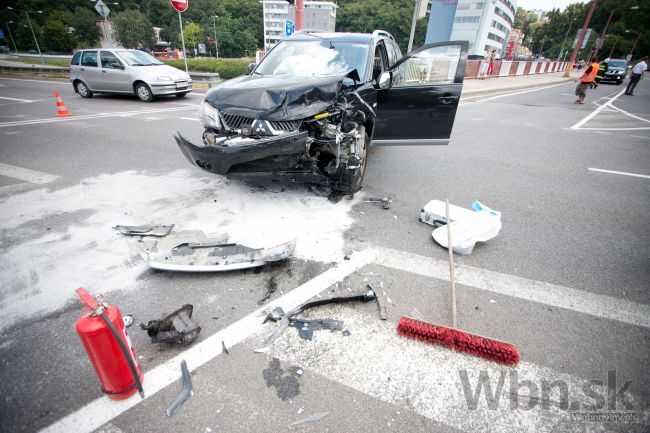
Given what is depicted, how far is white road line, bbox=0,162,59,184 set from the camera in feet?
14.0

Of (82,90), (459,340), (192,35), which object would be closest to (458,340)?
(459,340)

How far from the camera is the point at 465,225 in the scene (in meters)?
3.14

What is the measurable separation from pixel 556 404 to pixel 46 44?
8862cm

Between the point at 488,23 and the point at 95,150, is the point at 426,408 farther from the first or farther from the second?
the point at 488,23

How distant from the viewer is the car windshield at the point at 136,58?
10.4 meters

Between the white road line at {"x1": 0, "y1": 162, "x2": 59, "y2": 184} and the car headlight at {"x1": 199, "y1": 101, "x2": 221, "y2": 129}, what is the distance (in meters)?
2.70

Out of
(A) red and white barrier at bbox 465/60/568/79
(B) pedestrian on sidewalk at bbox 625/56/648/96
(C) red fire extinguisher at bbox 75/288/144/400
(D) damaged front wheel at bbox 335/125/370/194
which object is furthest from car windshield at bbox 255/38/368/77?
(A) red and white barrier at bbox 465/60/568/79

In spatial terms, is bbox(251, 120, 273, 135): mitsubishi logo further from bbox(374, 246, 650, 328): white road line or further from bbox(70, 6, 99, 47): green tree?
bbox(70, 6, 99, 47): green tree

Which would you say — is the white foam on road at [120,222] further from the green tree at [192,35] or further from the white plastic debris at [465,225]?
the green tree at [192,35]

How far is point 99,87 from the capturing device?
10820mm

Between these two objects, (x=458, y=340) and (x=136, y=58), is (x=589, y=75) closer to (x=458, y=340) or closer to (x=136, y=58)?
(x=458, y=340)

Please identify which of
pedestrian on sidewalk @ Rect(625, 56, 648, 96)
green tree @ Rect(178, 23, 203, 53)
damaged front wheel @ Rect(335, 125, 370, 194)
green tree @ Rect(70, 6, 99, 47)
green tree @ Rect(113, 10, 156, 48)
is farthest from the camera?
green tree @ Rect(178, 23, 203, 53)

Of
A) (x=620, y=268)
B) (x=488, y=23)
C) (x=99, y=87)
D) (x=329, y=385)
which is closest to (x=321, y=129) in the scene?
(x=329, y=385)

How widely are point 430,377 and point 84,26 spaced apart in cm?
9199
